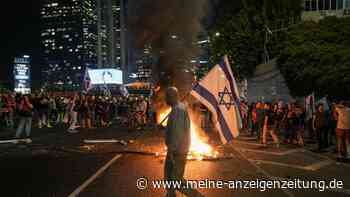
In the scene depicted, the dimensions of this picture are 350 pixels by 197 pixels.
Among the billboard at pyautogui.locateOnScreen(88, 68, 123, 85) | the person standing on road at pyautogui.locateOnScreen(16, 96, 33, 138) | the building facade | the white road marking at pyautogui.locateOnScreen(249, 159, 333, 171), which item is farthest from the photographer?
the billboard at pyautogui.locateOnScreen(88, 68, 123, 85)

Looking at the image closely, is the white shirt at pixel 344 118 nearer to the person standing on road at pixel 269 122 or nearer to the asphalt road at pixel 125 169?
the asphalt road at pixel 125 169

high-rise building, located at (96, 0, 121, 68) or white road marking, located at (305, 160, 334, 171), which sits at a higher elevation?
high-rise building, located at (96, 0, 121, 68)

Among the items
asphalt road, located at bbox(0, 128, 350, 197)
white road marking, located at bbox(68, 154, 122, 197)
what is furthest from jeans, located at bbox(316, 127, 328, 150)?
white road marking, located at bbox(68, 154, 122, 197)

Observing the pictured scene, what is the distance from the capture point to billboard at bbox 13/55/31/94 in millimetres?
89125

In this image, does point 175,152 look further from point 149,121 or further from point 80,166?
point 149,121

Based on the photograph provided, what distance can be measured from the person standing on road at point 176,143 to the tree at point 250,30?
3315 cm

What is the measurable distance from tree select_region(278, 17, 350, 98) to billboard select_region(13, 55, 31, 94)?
65838 millimetres

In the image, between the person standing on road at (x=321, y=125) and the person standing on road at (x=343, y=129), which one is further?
the person standing on road at (x=321, y=125)

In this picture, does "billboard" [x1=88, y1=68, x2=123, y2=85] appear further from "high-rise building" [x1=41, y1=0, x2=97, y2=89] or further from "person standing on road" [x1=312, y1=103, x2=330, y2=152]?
"high-rise building" [x1=41, y1=0, x2=97, y2=89]

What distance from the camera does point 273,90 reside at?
1491 inches

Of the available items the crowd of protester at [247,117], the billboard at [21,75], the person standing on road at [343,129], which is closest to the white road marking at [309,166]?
the person standing on road at [343,129]

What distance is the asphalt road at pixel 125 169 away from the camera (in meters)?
7.96

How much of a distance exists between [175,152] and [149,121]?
21.1 metres

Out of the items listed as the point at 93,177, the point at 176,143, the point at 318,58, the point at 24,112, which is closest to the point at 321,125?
the point at 93,177
